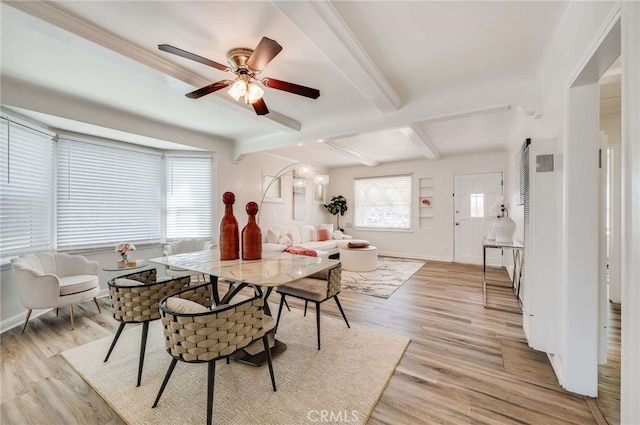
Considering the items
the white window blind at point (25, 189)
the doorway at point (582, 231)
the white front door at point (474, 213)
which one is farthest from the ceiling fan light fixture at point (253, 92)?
the white front door at point (474, 213)

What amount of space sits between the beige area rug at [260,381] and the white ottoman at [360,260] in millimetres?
2520

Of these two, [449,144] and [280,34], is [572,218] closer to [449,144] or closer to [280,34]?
[280,34]

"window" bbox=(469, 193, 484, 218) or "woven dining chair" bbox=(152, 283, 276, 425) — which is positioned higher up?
"window" bbox=(469, 193, 484, 218)

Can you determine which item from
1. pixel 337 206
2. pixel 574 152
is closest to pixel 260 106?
pixel 574 152

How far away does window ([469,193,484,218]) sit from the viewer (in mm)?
5711

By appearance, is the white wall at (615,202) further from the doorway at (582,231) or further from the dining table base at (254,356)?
Answer: the dining table base at (254,356)

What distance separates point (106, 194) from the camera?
370cm

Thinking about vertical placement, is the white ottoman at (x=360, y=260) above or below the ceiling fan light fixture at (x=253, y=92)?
below

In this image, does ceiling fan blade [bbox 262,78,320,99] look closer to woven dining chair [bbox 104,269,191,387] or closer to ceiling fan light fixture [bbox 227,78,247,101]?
ceiling fan light fixture [bbox 227,78,247,101]

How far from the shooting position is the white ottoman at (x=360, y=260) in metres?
4.97

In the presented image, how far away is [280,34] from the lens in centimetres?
184

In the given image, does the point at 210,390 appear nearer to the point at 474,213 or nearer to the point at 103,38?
the point at 103,38

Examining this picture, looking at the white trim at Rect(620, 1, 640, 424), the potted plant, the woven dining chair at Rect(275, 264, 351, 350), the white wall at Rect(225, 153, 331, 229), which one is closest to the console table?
the woven dining chair at Rect(275, 264, 351, 350)

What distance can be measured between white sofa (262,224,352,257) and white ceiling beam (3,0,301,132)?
2861 millimetres
